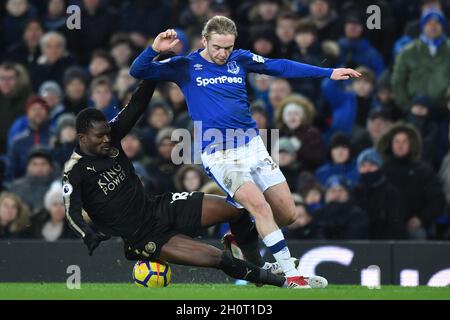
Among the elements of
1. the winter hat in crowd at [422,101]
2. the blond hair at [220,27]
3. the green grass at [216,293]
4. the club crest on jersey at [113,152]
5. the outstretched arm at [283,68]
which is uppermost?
the blond hair at [220,27]

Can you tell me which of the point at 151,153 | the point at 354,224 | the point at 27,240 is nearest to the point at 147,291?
the point at 27,240

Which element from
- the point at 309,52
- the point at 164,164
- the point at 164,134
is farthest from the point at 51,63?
the point at 309,52

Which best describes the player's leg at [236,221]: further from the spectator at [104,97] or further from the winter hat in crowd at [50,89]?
the winter hat in crowd at [50,89]

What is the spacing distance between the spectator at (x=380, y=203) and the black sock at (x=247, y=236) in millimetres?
2956

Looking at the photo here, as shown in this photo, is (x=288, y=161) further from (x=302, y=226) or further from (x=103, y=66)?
(x=103, y=66)

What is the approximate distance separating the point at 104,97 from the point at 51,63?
1.41 meters

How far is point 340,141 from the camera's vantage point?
14391 mm

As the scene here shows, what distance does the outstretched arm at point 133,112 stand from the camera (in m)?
11.0

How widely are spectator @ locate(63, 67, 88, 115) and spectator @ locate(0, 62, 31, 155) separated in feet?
2.03

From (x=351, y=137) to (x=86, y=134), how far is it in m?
5.05

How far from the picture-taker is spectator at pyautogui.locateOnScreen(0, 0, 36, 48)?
17.4 meters

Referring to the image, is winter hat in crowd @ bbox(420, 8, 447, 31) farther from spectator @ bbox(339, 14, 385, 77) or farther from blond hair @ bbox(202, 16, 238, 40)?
blond hair @ bbox(202, 16, 238, 40)

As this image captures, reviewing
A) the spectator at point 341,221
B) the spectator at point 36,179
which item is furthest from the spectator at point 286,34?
the spectator at point 36,179

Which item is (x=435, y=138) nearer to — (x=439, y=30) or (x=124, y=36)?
(x=439, y=30)
